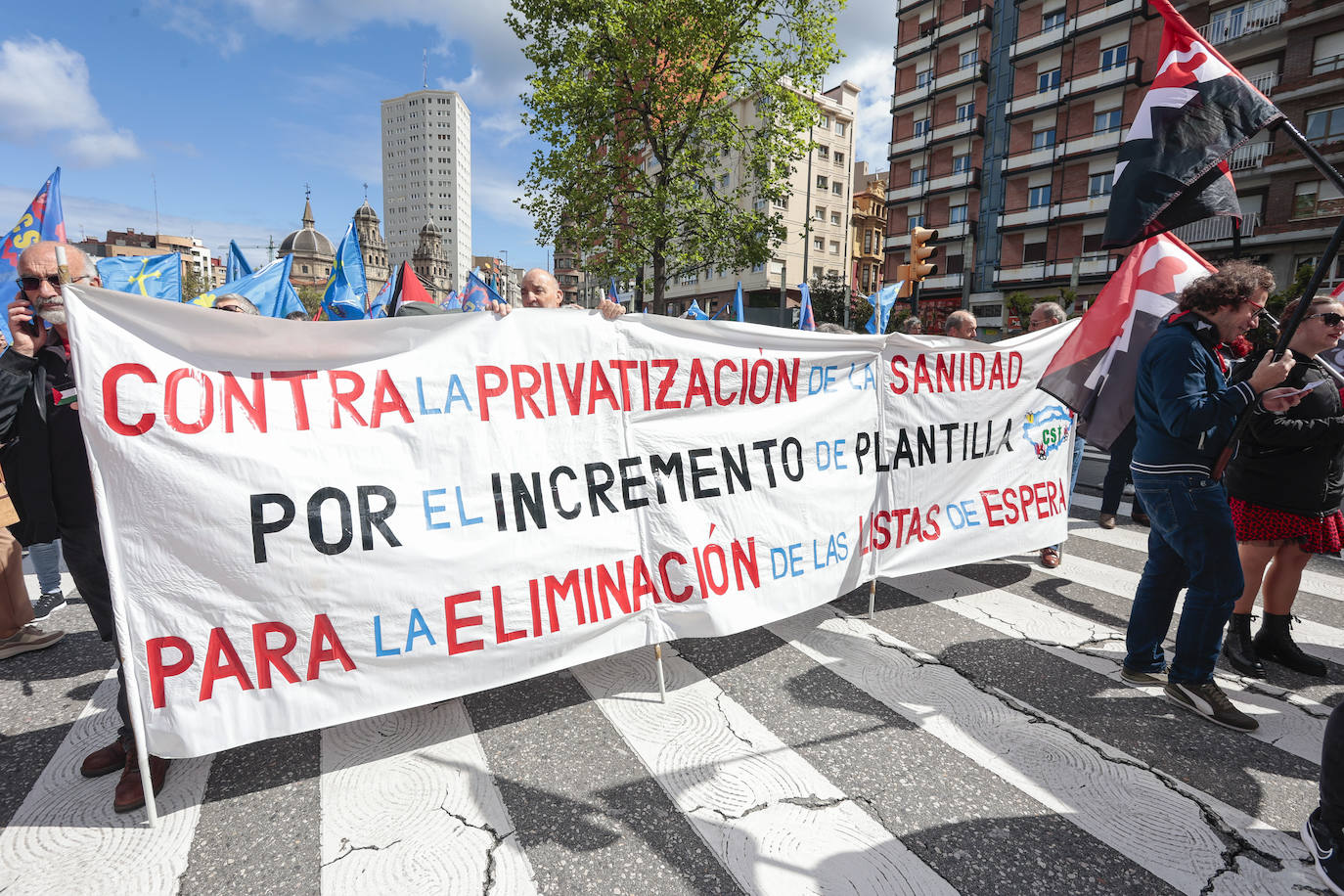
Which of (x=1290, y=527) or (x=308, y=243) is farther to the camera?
(x=308, y=243)

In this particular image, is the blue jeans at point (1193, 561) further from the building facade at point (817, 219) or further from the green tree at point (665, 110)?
the building facade at point (817, 219)

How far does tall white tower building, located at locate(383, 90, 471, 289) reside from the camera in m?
150

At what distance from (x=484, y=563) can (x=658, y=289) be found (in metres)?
18.1

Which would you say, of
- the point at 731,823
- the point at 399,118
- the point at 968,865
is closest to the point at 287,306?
the point at 731,823

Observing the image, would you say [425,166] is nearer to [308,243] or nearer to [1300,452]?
[308,243]

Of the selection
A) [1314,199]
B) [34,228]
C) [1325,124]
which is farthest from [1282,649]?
[1325,124]

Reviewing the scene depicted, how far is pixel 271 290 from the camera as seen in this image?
7336mm

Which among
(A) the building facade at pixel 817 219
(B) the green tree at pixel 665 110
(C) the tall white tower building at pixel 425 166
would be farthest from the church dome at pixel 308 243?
(B) the green tree at pixel 665 110

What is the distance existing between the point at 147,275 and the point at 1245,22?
1615 inches

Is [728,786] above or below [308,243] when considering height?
below

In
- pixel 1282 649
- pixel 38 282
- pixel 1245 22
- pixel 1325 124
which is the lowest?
pixel 1282 649

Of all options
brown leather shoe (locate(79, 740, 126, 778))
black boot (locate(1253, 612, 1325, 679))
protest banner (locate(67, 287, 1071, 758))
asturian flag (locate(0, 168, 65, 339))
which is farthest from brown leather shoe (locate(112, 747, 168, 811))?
asturian flag (locate(0, 168, 65, 339))

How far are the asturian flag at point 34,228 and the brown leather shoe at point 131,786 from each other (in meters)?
5.95

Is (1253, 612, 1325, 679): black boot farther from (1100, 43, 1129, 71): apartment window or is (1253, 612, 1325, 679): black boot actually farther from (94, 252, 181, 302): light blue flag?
(1100, 43, 1129, 71): apartment window
